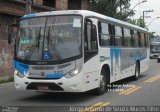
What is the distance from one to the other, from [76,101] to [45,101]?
0.98m

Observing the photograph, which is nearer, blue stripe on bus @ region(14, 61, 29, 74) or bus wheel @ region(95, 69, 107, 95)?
blue stripe on bus @ region(14, 61, 29, 74)

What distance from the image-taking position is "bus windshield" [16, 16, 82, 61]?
1237 centimetres

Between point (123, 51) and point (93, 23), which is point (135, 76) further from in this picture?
point (93, 23)

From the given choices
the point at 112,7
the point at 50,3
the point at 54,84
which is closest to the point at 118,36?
the point at 54,84

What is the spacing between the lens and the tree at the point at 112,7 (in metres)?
38.0

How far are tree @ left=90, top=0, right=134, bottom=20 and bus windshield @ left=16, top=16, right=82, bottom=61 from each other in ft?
83.0

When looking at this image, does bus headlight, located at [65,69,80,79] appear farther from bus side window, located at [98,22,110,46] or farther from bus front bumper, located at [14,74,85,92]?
bus side window, located at [98,22,110,46]

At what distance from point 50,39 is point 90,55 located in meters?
1.39

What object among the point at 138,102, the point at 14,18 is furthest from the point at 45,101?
the point at 14,18

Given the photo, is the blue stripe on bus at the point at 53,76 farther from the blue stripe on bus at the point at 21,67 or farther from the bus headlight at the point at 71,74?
the blue stripe on bus at the point at 21,67

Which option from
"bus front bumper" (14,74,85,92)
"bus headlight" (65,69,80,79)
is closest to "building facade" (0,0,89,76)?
"bus front bumper" (14,74,85,92)

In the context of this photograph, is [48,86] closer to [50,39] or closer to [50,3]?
[50,39]

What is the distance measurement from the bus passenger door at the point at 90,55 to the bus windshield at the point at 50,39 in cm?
38

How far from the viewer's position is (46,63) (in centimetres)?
1236
